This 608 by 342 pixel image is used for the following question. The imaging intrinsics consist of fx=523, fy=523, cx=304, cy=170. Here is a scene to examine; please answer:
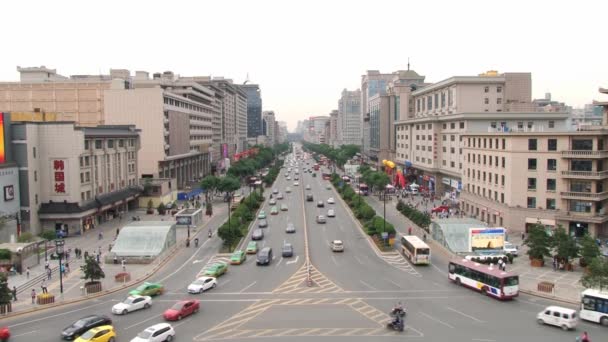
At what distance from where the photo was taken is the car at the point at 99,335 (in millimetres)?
27578

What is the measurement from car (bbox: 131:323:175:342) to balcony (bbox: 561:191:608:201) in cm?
4817

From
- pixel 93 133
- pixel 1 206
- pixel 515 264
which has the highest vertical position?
pixel 93 133

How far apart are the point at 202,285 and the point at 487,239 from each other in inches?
1059

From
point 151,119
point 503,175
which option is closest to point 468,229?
point 503,175

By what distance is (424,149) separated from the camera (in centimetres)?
10888

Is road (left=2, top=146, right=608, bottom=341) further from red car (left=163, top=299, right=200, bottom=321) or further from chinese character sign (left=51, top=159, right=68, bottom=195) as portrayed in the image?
chinese character sign (left=51, top=159, right=68, bottom=195)

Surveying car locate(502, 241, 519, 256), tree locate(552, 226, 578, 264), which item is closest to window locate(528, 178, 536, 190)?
car locate(502, 241, 519, 256)

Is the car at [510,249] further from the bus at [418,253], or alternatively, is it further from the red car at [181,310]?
the red car at [181,310]

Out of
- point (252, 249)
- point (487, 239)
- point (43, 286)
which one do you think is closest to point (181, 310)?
point (43, 286)

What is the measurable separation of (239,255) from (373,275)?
42.6 ft

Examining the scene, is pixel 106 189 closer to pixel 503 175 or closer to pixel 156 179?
pixel 156 179

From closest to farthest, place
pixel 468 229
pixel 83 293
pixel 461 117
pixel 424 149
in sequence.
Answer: pixel 83 293 → pixel 468 229 → pixel 461 117 → pixel 424 149

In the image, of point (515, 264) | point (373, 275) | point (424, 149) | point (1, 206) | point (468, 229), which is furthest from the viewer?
point (424, 149)

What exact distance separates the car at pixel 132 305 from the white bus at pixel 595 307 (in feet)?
92.1
